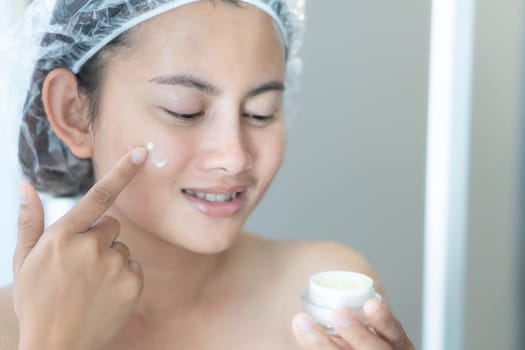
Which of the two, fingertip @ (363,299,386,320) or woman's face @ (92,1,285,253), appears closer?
fingertip @ (363,299,386,320)

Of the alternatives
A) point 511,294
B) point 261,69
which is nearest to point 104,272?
point 261,69

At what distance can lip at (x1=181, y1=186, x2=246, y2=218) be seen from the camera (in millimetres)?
979

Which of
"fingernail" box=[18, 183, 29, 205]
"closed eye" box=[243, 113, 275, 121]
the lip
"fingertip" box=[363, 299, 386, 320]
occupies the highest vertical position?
"closed eye" box=[243, 113, 275, 121]

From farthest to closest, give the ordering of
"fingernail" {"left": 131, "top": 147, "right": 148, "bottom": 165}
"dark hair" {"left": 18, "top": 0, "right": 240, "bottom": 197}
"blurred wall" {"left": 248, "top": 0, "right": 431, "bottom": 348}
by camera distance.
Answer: "blurred wall" {"left": 248, "top": 0, "right": 431, "bottom": 348} → "dark hair" {"left": 18, "top": 0, "right": 240, "bottom": 197} → "fingernail" {"left": 131, "top": 147, "right": 148, "bottom": 165}

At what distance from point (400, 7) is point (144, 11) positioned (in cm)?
92

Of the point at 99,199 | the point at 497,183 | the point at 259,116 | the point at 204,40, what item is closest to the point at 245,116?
the point at 259,116

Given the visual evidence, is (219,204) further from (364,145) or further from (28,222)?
(364,145)

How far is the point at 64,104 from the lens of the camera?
1.04 metres

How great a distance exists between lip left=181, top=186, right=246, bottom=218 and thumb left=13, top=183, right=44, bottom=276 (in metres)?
0.22

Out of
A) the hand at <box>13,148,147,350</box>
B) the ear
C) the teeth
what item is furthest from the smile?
the ear

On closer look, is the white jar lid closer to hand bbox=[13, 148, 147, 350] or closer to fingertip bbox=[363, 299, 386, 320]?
fingertip bbox=[363, 299, 386, 320]

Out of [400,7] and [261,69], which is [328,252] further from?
[400,7]

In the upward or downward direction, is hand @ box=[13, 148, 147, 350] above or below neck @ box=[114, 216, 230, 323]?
above

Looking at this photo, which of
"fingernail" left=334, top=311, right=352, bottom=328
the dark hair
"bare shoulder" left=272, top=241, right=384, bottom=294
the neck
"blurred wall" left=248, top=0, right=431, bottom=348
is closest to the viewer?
"fingernail" left=334, top=311, right=352, bottom=328
